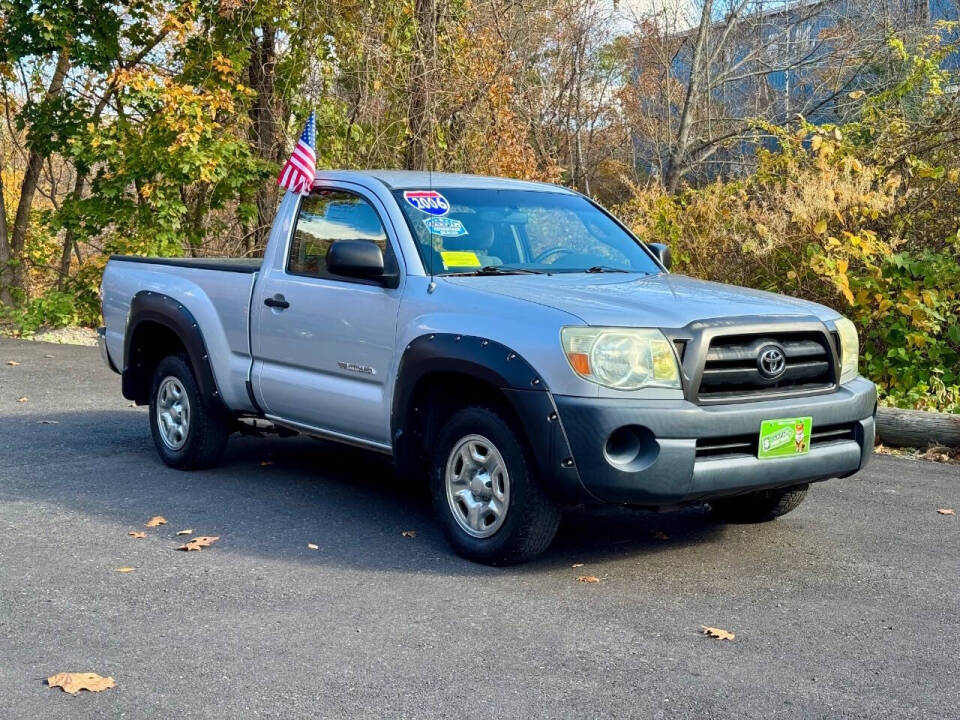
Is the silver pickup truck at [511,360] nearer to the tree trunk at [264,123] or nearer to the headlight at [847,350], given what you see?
the headlight at [847,350]

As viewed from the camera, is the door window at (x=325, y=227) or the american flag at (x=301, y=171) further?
the american flag at (x=301, y=171)

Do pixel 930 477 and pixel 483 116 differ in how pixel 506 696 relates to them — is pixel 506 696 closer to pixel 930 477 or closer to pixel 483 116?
pixel 930 477

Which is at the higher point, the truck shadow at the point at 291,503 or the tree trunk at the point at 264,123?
the tree trunk at the point at 264,123

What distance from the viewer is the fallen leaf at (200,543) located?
586 centimetres

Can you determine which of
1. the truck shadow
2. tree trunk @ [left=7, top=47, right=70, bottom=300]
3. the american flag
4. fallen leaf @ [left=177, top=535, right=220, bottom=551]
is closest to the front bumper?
the truck shadow

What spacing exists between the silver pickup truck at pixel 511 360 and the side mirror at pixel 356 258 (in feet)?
0.04

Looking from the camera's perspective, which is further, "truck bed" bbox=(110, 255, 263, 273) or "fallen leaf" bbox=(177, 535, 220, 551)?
"truck bed" bbox=(110, 255, 263, 273)

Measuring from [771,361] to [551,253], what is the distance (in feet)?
5.13

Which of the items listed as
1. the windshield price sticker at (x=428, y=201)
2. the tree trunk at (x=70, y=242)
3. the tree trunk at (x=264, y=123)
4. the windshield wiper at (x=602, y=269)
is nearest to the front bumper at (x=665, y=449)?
the windshield wiper at (x=602, y=269)

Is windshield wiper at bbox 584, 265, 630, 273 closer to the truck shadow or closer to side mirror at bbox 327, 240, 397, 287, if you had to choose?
side mirror at bbox 327, 240, 397, 287

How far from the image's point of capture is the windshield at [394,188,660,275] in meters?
6.18

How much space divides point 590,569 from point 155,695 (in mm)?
2308

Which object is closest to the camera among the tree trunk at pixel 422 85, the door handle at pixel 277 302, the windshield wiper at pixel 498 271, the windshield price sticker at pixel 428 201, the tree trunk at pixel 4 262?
the windshield wiper at pixel 498 271

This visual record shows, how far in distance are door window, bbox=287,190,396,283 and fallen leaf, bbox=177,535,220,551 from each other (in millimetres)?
1549
